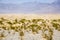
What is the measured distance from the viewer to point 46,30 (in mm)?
3379

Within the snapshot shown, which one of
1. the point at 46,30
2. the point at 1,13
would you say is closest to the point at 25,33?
the point at 46,30

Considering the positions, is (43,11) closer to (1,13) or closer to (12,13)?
Answer: (12,13)

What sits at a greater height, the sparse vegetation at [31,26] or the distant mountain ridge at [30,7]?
the distant mountain ridge at [30,7]

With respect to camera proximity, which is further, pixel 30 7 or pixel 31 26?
pixel 30 7

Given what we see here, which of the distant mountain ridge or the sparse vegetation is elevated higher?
the distant mountain ridge

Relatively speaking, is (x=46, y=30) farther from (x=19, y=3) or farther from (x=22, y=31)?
(x=19, y=3)

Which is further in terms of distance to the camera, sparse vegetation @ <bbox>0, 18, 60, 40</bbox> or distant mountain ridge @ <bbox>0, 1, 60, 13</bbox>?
distant mountain ridge @ <bbox>0, 1, 60, 13</bbox>

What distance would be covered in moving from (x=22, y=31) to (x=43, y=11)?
0.66m

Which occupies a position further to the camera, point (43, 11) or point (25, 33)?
point (43, 11)

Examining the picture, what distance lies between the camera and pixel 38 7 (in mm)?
3570

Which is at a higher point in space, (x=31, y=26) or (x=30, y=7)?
(x=30, y=7)

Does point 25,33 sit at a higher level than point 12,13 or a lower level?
lower

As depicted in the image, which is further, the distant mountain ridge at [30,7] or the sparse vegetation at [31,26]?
the distant mountain ridge at [30,7]

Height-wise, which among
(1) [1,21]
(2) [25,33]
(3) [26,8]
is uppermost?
(3) [26,8]
